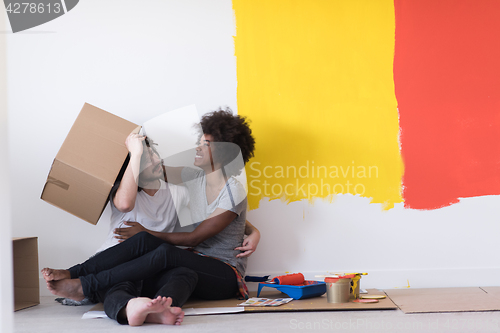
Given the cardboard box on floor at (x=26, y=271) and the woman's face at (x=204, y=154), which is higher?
the woman's face at (x=204, y=154)

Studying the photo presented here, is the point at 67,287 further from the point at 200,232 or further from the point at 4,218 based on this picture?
the point at 4,218

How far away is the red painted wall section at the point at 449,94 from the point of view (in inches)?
76.5

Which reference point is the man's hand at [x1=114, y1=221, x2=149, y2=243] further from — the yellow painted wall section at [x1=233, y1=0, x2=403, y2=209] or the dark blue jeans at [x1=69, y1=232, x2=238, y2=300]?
the yellow painted wall section at [x1=233, y1=0, x2=403, y2=209]


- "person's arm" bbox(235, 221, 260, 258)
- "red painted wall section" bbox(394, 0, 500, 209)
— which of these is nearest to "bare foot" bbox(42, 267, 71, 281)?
"person's arm" bbox(235, 221, 260, 258)

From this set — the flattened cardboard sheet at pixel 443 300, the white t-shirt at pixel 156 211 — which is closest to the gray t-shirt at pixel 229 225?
the white t-shirt at pixel 156 211

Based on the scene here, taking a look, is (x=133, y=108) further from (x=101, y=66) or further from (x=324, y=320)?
(x=324, y=320)

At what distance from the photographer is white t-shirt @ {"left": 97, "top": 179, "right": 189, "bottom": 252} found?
1.75 m

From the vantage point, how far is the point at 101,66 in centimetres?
195

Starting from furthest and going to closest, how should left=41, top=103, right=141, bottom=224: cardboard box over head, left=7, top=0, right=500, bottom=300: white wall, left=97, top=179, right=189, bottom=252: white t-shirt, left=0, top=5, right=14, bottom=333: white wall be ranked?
left=7, top=0, right=500, bottom=300: white wall
left=97, top=179, right=189, bottom=252: white t-shirt
left=41, top=103, right=141, bottom=224: cardboard box over head
left=0, top=5, right=14, bottom=333: white wall

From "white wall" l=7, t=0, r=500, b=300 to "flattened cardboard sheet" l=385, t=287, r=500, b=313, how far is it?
122mm

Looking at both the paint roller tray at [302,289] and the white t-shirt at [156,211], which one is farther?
the white t-shirt at [156,211]

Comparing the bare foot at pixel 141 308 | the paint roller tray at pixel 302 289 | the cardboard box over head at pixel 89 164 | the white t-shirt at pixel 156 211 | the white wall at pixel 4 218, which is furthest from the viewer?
the white t-shirt at pixel 156 211

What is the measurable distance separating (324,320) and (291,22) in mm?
1358
